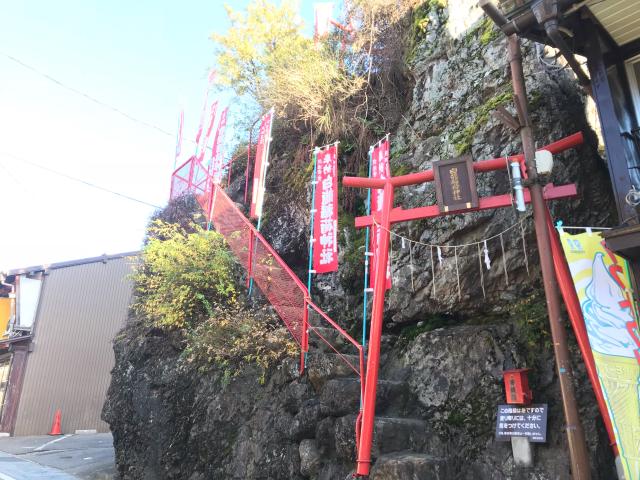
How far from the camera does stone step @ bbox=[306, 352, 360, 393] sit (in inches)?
305

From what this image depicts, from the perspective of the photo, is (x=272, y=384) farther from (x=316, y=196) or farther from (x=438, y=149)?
(x=438, y=149)

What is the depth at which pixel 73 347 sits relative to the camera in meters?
21.6

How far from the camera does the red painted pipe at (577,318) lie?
207 inches

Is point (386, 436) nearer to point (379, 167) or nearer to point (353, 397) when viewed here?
point (353, 397)

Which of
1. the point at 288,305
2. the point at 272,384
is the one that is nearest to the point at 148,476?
the point at 272,384

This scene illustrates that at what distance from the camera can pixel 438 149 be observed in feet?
31.0

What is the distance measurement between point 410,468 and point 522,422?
170 centimetres

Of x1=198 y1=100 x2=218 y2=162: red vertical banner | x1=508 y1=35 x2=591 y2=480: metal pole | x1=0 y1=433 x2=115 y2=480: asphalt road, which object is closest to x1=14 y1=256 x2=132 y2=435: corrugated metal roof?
x1=0 y1=433 x2=115 y2=480: asphalt road

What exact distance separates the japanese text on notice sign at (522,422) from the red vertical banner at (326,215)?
387 cm

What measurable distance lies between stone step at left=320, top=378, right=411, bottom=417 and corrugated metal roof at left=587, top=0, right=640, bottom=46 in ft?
19.5

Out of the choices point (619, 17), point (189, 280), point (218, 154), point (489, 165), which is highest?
point (218, 154)

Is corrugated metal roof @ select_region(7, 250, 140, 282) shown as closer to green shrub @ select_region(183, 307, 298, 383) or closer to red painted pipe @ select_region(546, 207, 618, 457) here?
green shrub @ select_region(183, 307, 298, 383)

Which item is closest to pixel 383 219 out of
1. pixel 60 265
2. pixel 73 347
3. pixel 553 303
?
pixel 553 303

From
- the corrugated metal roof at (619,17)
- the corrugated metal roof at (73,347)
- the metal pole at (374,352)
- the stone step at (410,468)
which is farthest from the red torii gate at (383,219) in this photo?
the corrugated metal roof at (73,347)
